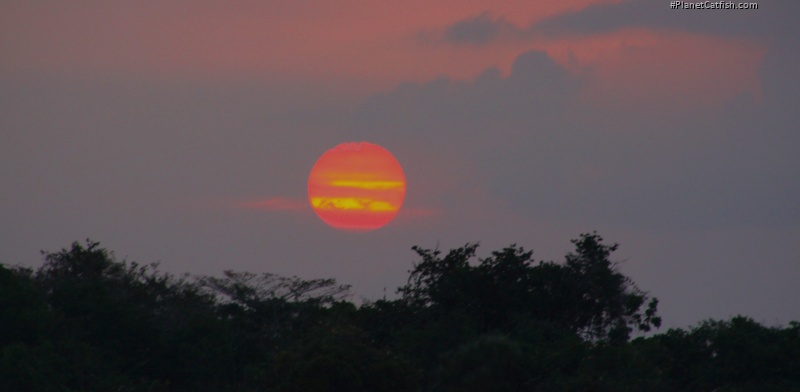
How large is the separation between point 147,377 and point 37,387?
231 inches

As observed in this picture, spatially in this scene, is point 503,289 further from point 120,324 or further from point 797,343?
point 120,324

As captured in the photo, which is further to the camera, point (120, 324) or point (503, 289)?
point (503, 289)

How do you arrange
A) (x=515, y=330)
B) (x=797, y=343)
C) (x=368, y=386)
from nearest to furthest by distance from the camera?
(x=368, y=386) < (x=797, y=343) < (x=515, y=330)

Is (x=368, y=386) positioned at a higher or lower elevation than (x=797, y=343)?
lower

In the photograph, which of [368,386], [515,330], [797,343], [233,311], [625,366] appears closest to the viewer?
[368,386]

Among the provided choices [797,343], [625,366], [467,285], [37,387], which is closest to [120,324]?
[37,387]

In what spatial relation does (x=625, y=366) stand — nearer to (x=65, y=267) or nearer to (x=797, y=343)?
(x=797, y=343)

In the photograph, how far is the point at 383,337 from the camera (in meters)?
37.4

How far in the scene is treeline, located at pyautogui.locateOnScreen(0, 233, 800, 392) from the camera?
28.1 meters

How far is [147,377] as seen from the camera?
109 ft

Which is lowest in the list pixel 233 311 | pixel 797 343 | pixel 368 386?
pixel 368 386

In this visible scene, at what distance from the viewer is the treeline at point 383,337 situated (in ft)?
92.1

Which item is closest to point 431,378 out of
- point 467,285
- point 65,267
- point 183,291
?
point 467,285

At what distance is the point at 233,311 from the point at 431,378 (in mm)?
12355
